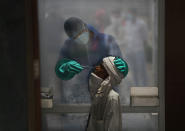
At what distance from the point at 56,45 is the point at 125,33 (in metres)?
0.68

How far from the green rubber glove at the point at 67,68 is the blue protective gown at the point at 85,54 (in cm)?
4

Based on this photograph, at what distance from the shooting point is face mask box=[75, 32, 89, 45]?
8.48 feet

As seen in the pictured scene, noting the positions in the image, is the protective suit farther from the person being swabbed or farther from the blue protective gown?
the blue protective gown

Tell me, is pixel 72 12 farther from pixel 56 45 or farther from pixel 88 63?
pixel 88 63

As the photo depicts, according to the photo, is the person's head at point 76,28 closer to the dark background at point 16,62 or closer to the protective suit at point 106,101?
the protective suit at point 106,101

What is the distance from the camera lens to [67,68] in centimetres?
254

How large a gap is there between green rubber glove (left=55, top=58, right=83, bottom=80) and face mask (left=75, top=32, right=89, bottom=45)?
21cm

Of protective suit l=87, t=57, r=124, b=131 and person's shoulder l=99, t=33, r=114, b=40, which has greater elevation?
person's shoulder l=99, t=33, r=114, b=40

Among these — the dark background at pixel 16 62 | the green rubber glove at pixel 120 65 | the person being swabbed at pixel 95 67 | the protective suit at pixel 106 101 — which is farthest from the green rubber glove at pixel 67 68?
the dark background at pixel 16 62

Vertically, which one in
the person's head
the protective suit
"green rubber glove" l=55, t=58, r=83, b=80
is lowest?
the protective suit

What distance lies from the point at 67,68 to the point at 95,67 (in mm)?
265

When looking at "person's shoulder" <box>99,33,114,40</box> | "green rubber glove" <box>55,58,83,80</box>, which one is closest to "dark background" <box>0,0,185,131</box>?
"green rubber glove" <box>55,58,83,80</box>
